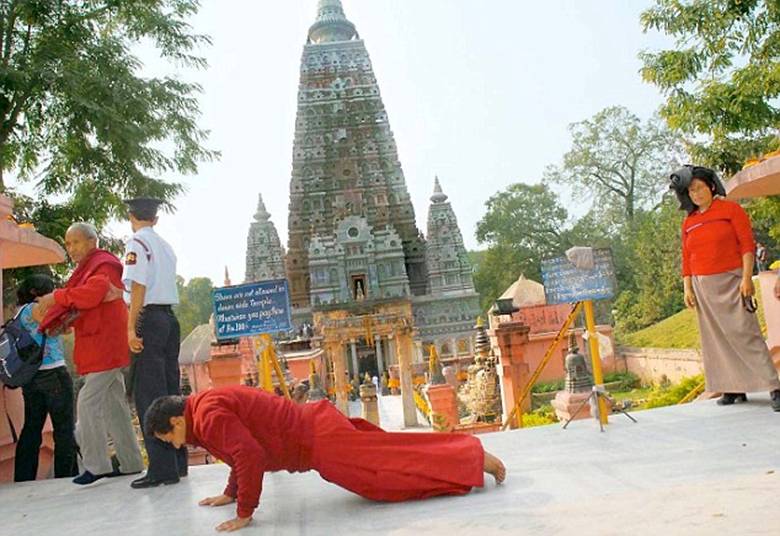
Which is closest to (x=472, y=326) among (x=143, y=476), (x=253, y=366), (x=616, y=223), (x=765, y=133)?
(x=616, y=223)

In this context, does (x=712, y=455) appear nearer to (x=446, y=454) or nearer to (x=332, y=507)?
(x=446, y=454)

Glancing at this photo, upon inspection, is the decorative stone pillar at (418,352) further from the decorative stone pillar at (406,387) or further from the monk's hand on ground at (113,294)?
the monk's hand on ground at (113,294)

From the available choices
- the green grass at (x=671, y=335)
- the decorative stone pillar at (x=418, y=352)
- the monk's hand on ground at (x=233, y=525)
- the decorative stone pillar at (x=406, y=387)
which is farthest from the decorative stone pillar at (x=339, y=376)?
the green grass at (x=671, y=335)

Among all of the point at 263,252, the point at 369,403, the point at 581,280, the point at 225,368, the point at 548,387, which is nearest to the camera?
the point at 581,280

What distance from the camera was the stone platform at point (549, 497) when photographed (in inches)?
96.0

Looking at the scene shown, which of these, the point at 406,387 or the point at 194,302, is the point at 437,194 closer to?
the point at 406,387

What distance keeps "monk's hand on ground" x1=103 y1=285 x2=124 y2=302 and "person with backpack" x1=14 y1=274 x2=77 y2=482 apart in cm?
60

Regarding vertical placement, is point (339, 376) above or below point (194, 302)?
below

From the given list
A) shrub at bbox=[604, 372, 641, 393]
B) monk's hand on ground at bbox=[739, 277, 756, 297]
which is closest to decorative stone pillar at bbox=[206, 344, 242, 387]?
monk's hand on ground at bbox=[739, 277, 756, 297]

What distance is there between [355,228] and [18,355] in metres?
29.1

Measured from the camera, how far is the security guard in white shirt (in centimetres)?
384

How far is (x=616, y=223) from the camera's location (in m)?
33.0

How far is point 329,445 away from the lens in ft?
9.89

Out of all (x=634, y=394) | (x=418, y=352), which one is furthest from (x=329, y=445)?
(x=418, y=352)
